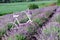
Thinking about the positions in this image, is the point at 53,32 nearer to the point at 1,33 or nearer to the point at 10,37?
the point at 10,37

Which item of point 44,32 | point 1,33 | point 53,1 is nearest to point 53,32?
point 44,32

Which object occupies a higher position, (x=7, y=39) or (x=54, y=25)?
(x=54, y=25)

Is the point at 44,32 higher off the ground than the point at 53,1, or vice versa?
the point at 44,32

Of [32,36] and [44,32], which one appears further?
[32,36]

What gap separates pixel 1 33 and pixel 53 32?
1.77 metres

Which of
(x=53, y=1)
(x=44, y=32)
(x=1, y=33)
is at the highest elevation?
(x=44, y=32)

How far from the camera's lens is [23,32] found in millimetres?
4418

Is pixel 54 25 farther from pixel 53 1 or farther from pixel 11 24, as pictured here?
pixel 53 1

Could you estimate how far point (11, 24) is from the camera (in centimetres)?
555

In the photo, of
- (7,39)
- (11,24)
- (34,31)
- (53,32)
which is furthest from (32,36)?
(11,24)

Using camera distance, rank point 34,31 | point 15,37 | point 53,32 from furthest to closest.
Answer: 1. point 34,31
2. point 15,37
3. point 53,32

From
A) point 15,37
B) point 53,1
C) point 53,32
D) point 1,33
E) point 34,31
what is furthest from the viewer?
point 53,1

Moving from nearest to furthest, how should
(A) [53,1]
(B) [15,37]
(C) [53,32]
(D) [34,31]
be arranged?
(C) [53,32] → (B) [15,37] → (D) [34,31] → (A) [53,1]

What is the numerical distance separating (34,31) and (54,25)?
0.71 meters
